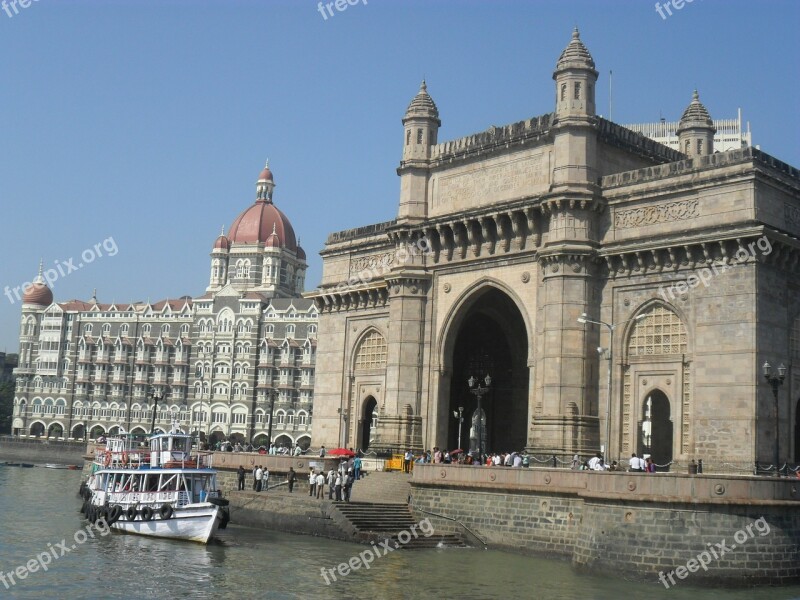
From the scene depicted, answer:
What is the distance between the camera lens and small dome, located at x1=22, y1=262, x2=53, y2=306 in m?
137

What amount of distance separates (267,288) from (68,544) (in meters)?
97.1

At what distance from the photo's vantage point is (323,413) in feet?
181

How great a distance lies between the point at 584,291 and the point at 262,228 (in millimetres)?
100647

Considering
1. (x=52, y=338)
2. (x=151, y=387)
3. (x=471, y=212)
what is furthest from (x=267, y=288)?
(x=471, y=212)

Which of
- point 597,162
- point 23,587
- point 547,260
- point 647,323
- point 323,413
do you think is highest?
point 597,162

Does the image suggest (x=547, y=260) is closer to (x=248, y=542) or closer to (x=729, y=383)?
(x=729, y=383)

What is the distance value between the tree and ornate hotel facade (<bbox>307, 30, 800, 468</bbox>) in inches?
4002

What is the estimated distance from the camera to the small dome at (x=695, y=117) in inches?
1848

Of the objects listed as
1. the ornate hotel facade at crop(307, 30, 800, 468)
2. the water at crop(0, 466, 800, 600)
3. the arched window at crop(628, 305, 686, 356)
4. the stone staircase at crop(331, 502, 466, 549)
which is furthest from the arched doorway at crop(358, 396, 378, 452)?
the arched window at crop(628, 305, 686, 356)

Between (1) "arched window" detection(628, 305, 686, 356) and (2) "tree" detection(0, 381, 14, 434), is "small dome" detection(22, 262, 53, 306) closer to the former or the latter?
(2) "tree" detection(0, 381, 14, 434)

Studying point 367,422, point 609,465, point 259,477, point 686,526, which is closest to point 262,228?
point 367,422

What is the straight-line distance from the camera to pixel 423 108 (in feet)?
161

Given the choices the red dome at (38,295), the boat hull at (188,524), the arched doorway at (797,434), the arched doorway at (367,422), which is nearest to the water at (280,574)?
the boat hull at (188,524)

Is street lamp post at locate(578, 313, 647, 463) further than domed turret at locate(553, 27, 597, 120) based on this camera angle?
No
